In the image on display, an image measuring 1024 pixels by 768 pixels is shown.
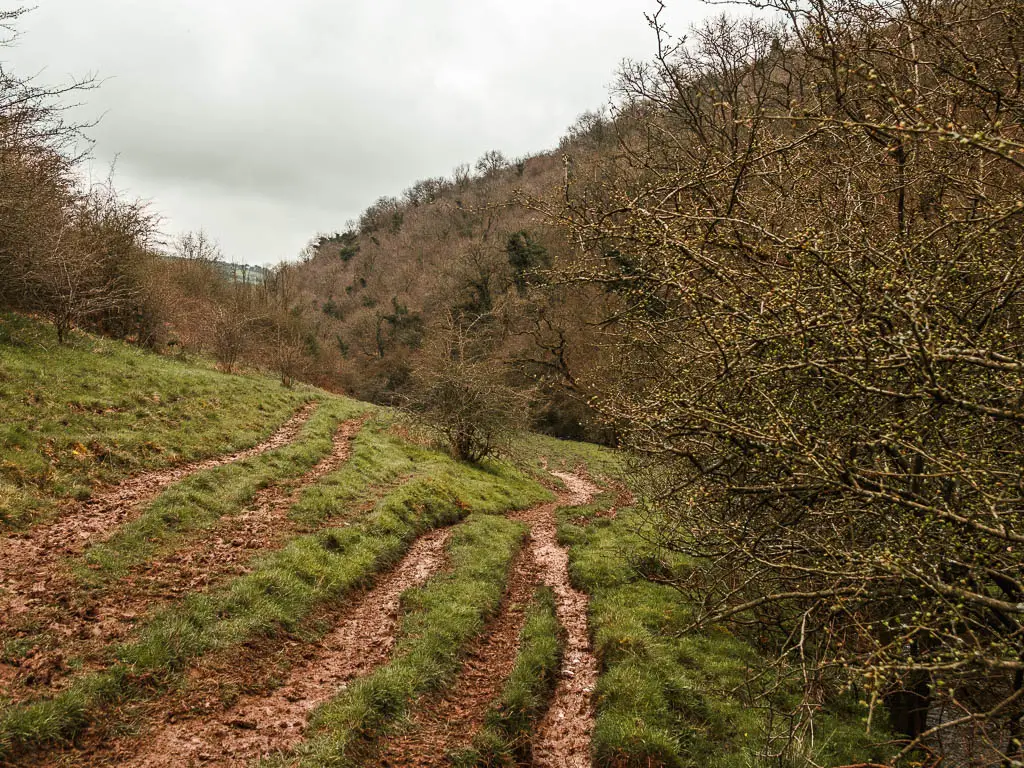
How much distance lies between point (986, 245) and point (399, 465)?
15.4 metres

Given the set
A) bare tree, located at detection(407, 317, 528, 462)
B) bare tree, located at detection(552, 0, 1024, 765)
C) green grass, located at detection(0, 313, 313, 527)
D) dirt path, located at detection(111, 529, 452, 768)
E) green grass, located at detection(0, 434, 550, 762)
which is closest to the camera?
Result: bare tree, located at detection(552, 0, 1024, 765)

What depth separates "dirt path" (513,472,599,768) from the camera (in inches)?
251

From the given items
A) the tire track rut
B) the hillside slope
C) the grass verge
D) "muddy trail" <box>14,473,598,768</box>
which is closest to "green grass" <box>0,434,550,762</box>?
the hillside slope

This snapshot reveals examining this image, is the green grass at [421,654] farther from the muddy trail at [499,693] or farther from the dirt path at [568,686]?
the dirt path at [568,686]

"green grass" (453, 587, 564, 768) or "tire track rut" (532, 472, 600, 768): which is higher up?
"green grass" (453, 587, 564, 768)

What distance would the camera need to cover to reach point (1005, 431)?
4008 mm

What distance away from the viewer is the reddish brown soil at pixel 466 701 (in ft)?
20.0

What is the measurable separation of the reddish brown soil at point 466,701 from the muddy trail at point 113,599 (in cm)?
369

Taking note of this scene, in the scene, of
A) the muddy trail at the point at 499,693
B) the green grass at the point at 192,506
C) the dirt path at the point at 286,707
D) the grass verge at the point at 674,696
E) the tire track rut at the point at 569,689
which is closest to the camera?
the dirt path at the point at 286,707

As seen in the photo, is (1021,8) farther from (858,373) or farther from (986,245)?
(858,373)

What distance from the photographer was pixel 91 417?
12781 millimetres

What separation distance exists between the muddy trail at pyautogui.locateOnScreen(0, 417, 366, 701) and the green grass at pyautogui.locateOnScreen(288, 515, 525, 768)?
9.31ft

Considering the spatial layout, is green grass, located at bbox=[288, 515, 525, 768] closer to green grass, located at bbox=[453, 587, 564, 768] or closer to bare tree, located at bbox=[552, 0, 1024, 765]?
green grass, located at bbox=[453, 587, 564, 768]

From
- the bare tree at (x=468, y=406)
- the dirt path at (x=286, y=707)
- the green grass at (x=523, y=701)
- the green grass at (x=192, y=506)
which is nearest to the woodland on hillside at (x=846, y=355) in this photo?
the green grass at (x=523, y=701)
